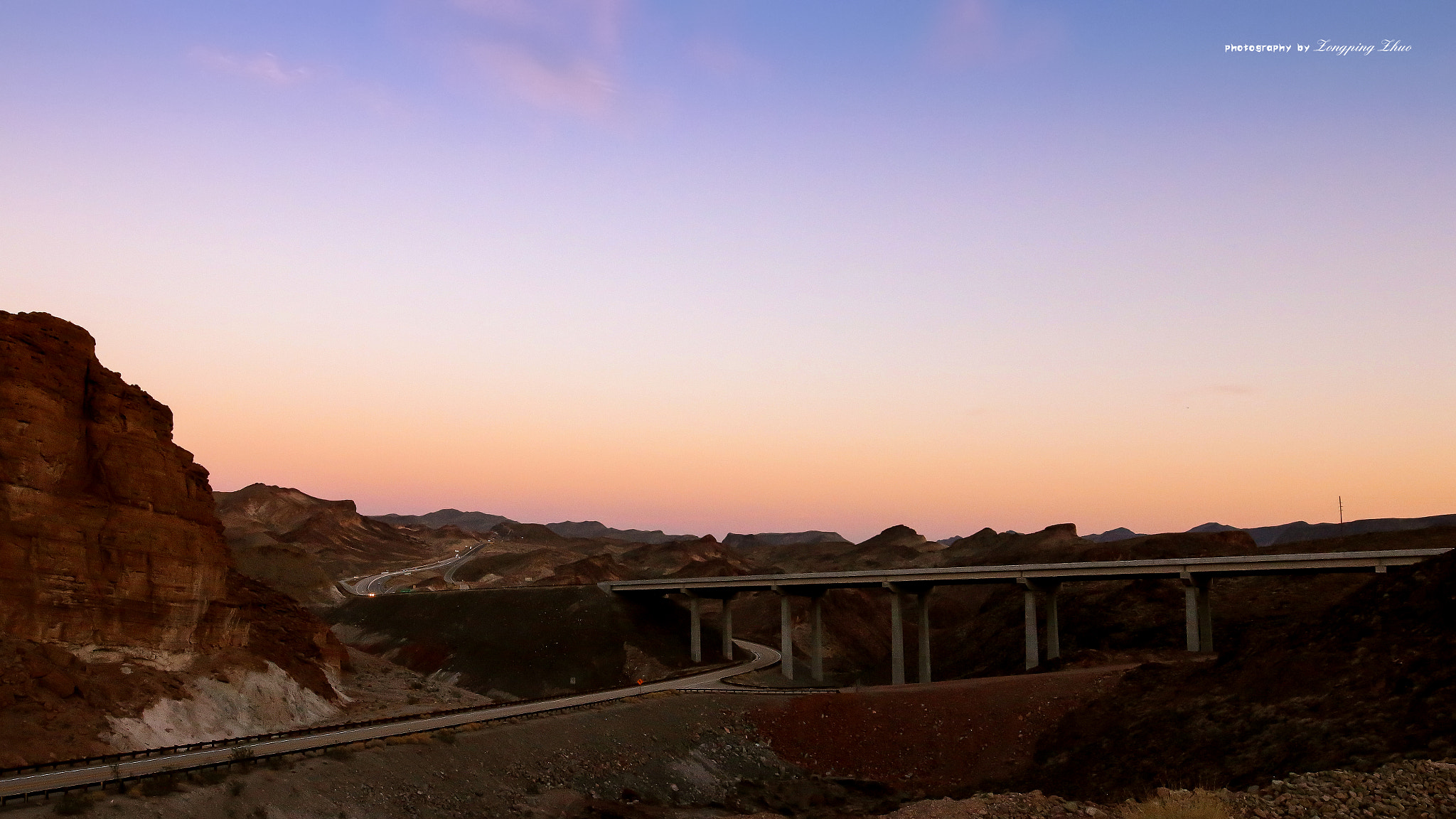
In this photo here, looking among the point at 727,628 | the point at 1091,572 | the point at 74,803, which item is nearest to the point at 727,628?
the point at 727,628

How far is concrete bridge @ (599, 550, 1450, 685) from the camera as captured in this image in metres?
69.0

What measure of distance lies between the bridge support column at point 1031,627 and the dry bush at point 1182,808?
166 ft

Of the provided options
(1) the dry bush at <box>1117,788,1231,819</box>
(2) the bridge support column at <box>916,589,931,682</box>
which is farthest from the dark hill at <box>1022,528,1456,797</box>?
(2) the bridge support column at <box>916,589,931,682</box>

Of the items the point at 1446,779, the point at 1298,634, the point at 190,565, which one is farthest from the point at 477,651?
the point at 1446,779

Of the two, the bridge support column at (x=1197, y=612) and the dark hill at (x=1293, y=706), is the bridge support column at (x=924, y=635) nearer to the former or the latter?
the bridge support column at (x=1197, y=612)

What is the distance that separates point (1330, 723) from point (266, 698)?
54827 millimetres

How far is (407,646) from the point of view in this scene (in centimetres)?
11281

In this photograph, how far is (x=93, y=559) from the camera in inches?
2131

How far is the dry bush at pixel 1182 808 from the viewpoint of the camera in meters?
27.6

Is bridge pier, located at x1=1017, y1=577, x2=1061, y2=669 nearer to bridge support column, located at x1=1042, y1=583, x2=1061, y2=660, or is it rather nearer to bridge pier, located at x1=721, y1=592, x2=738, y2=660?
bridge support column, located at x1=1042, y1=583, x2=1061, y2=660

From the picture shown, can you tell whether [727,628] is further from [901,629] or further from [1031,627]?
[1031,627]

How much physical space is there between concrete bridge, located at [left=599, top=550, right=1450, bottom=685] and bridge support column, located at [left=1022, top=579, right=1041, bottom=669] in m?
0.07

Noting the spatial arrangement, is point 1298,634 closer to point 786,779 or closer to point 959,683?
point 959,683

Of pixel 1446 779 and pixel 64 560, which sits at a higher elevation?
pixel 64 560
